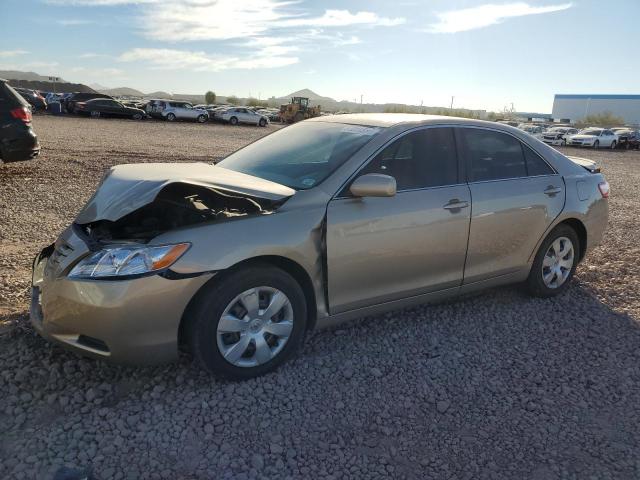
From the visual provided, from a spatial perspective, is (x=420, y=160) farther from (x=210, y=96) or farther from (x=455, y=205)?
(x=210, y=96)

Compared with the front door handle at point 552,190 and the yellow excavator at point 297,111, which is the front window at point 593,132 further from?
the front door handle at point 552,190

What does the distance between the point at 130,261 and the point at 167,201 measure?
0.96 meters

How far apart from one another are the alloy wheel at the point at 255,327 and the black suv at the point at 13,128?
7.69m

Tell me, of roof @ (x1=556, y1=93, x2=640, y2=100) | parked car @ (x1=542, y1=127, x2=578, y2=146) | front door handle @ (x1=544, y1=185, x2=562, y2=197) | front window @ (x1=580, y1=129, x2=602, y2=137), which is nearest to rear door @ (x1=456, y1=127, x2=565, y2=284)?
front door handle @ (x1=544, y1=185, x2=562, y2=197)

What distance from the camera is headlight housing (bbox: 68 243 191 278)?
292 centimetres

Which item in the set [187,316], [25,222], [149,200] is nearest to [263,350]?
[187,316]

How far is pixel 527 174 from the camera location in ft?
15.1

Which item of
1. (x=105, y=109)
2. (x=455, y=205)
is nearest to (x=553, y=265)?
(x=455, y=205)

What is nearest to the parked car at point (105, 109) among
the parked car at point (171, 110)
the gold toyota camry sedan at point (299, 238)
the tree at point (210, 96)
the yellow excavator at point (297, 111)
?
the parked car at point (171, 110)

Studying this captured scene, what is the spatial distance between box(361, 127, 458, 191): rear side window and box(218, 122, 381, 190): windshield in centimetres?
20

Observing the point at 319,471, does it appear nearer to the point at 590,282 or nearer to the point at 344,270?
the point at 344,270

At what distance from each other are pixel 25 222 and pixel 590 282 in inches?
260

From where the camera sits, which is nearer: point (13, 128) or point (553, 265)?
point (553, 265)

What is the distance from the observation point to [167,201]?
3.82m
